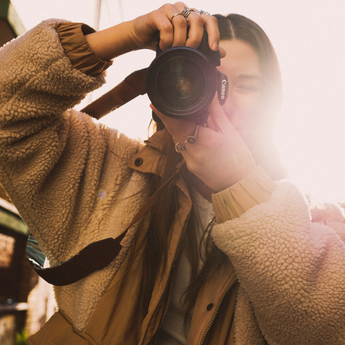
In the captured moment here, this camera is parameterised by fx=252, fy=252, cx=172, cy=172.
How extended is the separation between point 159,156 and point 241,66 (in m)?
0.30

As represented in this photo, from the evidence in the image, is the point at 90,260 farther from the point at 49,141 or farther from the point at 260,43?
the point at 260,43

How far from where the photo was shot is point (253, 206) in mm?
414

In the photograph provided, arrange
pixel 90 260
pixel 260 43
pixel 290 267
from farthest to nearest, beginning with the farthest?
pixel 260 43, pixel 90 260, pixel 290 267

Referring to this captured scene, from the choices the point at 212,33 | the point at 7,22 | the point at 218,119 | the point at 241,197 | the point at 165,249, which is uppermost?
the point at 7,22

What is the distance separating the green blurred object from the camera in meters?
0.69

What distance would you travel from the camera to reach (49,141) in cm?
44

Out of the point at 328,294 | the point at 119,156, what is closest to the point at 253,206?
the point at 328,294

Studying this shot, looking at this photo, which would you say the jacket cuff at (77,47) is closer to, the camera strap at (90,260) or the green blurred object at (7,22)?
the camera strap at (90,260)

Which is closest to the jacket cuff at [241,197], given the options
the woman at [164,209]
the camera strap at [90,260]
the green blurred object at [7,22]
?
the woman at [164,209]

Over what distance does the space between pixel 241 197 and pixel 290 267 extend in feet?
0.42

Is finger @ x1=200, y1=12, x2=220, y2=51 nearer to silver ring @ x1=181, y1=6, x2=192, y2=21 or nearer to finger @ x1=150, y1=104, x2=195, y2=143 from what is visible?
silver ring @ x1=181, y1=6, x2=192, y2=21

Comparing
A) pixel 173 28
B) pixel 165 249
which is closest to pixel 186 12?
pixel 173 28

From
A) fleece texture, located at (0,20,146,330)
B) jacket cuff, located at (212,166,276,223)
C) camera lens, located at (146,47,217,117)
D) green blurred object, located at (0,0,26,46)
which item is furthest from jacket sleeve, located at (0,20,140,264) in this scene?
green blurred object, located at (0,0,26,46)

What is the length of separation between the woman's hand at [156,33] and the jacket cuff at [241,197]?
0.24 metres
